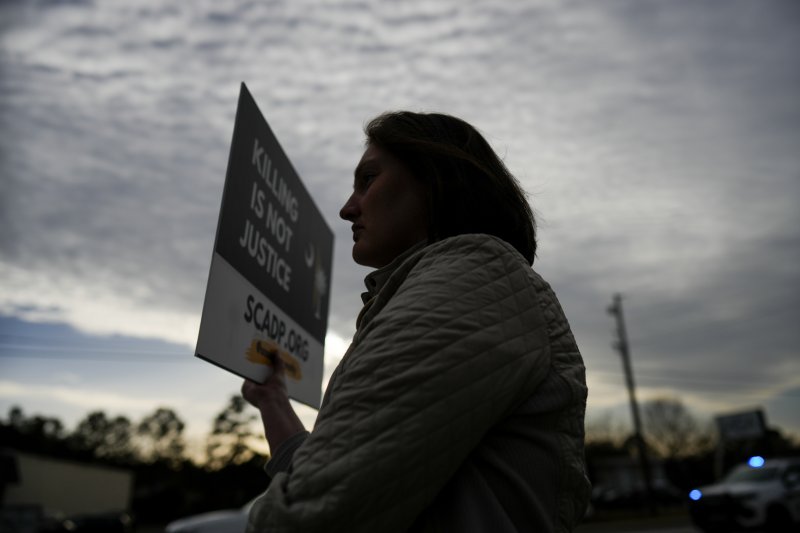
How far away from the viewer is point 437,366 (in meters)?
0.87

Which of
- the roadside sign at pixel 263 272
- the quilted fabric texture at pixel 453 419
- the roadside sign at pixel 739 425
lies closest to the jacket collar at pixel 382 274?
the quilted fabric texture at pixel 453 419

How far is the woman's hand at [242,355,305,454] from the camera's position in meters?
1.77

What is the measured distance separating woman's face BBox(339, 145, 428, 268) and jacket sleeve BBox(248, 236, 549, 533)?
48cm

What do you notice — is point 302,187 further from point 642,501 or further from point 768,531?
point 642,501

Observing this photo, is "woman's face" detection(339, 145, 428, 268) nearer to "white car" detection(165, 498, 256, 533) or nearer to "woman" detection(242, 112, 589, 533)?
"woman" detection(242, 112, 589, 533)

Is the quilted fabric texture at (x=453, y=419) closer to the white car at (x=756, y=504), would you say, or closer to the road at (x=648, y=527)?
the white car at (x=756, y=504)

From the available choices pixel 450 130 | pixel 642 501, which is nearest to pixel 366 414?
pixel 450 130

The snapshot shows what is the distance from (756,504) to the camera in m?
12.9

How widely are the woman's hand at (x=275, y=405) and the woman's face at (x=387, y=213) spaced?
2.01 ft

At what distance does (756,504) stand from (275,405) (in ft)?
48.3

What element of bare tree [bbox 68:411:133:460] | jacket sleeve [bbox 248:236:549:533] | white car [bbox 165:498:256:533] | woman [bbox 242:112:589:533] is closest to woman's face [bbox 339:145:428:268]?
woman [bbox 242:112:589:533]

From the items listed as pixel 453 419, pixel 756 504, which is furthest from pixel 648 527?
pixel 453 419

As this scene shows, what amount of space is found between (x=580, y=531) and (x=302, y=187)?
2227 cm

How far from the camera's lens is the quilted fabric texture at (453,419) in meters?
0.82
